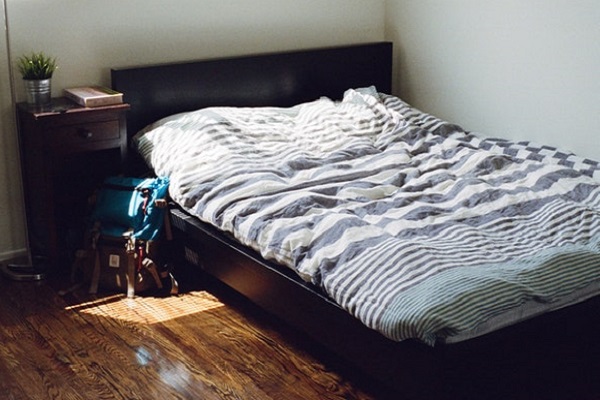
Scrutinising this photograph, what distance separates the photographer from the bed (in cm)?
252

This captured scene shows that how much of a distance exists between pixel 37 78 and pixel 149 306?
1.03 meters

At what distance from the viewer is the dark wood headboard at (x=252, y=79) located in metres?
4.01

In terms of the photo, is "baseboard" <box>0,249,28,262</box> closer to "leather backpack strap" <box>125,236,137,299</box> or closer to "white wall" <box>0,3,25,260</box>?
"white wall" <box>0,3,25,260</box>

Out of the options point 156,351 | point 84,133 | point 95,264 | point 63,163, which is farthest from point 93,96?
point 156,351

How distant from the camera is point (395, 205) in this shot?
3287mm

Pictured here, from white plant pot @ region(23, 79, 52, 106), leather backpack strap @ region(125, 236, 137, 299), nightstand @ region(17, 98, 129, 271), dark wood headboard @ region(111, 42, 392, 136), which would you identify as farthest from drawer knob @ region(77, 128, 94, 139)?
leather backpack strap @ region(125, 236, 137, 299)

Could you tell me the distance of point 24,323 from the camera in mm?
3326

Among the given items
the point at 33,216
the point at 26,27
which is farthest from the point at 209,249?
the point at 26,27

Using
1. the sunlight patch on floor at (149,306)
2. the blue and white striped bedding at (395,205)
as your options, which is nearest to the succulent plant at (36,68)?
the blue and white striped bedding at (395,205)

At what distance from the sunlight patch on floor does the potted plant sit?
33.9 inches

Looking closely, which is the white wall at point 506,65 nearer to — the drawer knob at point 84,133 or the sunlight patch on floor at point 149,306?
the sunlight patch on floor at point 149,306

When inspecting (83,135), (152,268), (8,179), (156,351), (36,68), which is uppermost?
(36,68)

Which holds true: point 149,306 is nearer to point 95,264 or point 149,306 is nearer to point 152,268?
point 152,268

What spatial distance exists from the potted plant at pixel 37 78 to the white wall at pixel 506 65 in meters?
1.94
